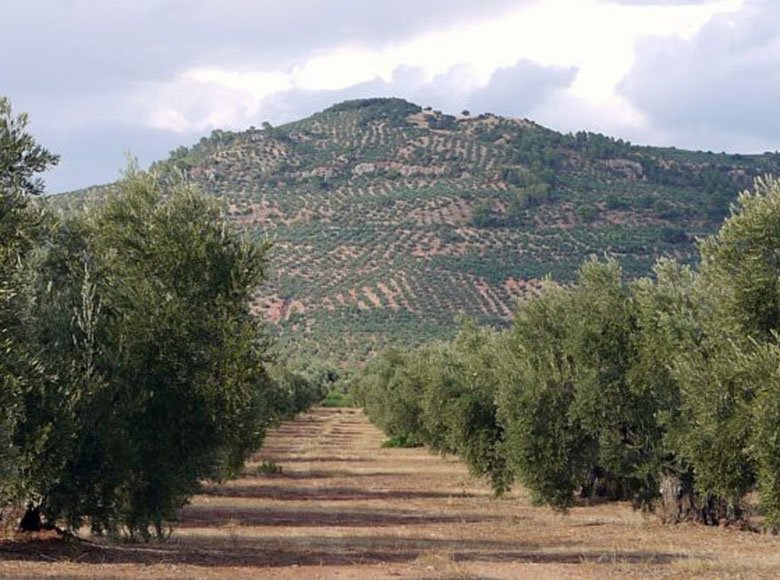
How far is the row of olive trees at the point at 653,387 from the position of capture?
2608 centimetres

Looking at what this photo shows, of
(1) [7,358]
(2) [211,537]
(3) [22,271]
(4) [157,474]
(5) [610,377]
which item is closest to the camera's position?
(1) [7,358]

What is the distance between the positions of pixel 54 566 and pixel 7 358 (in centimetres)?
484

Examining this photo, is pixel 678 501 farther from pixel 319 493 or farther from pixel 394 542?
pixel 319 493

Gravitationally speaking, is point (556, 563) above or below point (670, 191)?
below

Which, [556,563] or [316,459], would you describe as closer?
[556,563]

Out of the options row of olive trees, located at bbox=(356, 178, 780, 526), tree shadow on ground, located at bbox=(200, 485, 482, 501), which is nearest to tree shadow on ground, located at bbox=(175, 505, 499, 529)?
row of olive trees, located at bbox=(356, 178, 780, 526)

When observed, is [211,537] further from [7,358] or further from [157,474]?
[7,358]

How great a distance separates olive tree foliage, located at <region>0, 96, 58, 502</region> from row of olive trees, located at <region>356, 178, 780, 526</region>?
47.9 feet

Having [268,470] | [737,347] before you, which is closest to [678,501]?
[737,347]

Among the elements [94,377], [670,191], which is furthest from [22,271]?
[670,191]

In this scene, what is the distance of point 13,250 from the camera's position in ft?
68.0

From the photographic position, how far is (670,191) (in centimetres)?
19075

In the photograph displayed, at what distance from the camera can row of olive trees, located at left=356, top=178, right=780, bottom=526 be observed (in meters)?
26.1

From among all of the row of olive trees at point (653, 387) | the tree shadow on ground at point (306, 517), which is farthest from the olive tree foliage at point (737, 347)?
the tree shadow on ground at point (306, 517)
